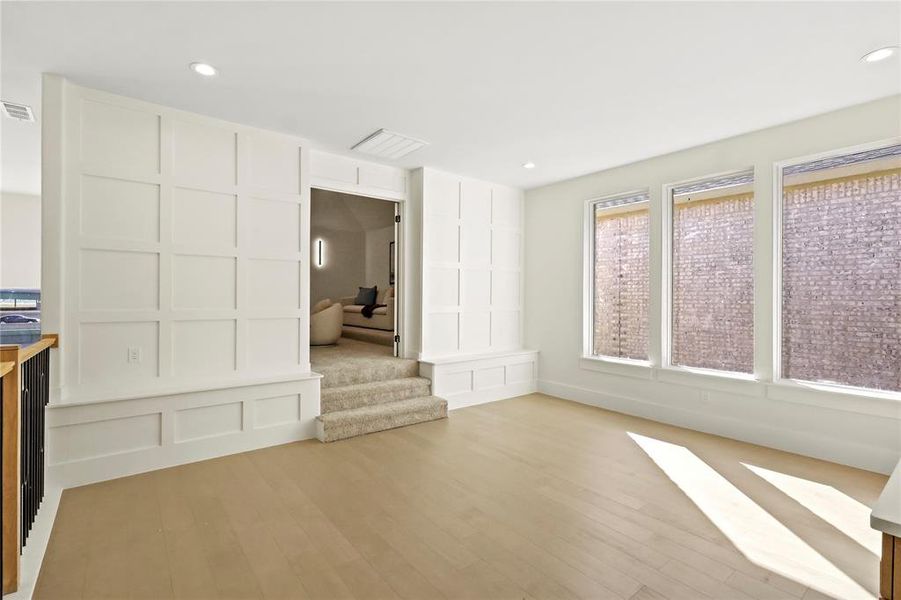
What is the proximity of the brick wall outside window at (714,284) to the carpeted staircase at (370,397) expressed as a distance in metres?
2.65

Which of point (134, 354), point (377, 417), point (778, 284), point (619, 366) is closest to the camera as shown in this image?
point (134, 354)

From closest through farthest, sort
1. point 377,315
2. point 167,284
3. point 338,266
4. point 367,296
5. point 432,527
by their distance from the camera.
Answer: point 432,527
point 167,284
point 377,315
point 367,296
point 338,266

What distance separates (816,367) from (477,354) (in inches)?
130

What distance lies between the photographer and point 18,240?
6430 mm

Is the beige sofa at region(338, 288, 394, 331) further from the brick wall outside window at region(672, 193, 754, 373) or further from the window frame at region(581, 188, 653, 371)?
the brick wall outside window at region(672, 193, 754, 373)

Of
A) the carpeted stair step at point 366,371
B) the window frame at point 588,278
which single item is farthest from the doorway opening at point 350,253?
the window frame at point 588,278

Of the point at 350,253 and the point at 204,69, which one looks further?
the point at 350,253

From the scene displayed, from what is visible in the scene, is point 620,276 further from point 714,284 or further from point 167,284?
point 167,284

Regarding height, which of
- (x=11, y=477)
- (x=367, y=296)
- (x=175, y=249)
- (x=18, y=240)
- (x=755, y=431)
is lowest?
(x=755, y=431)

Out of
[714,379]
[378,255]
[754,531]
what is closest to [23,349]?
[754,531]

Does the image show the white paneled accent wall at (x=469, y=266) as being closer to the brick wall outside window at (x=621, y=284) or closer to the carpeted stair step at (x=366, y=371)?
the carpeted stair step at (x=366, y=371)

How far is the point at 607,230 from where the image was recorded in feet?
17.4

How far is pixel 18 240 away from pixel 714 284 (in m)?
9.15

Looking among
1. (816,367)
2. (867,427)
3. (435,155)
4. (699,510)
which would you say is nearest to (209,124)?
(435,155)
